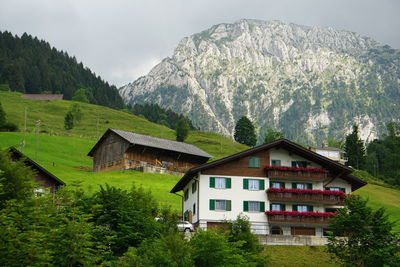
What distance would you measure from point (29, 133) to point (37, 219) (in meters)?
102

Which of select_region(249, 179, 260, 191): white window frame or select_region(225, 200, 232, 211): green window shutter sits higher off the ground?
select_region(249, 179, 260, 191): white window frame

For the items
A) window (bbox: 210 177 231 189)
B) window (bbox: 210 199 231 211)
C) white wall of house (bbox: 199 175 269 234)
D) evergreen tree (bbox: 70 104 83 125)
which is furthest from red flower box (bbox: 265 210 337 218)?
evergreen tree (bbox: 70 104 83 125)

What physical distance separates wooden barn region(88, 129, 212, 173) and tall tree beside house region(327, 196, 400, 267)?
60265 mm

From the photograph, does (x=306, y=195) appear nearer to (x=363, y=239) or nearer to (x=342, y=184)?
(x=342, y=184)

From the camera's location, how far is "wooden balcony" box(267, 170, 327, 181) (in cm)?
6338

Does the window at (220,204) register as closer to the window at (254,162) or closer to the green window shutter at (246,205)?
the green window shutter at (246,205)

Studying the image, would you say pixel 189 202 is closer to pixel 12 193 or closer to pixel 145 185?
pixel 145 185

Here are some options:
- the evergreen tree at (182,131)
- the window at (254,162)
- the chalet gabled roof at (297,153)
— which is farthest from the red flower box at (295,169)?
the evergreen tree at (182,131)

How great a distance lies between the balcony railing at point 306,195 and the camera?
206 feet

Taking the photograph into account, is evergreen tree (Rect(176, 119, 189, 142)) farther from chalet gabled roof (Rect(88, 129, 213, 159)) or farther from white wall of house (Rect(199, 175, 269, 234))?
white wall of house (Rect(199, 175, 269, 234))

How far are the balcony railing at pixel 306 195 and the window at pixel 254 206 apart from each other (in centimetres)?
123

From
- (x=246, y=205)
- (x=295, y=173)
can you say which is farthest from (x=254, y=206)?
(x=295, y=173)

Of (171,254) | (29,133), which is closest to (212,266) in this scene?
(171,254)

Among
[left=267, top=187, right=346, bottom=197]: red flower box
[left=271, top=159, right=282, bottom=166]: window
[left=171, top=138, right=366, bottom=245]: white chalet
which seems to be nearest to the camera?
[left=171, top=138, right=366, bottom=245]: white chalet
